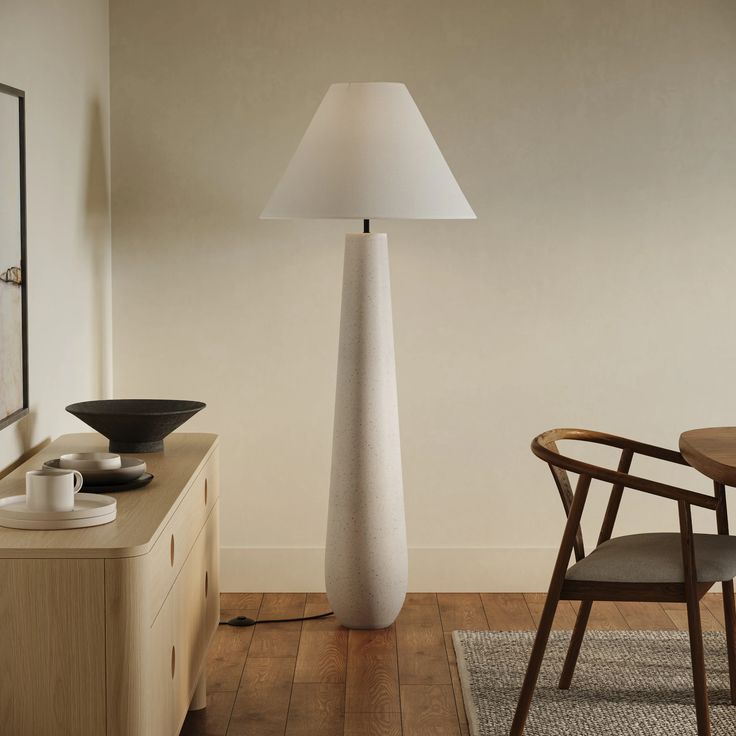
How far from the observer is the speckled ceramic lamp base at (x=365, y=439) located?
10.8ft

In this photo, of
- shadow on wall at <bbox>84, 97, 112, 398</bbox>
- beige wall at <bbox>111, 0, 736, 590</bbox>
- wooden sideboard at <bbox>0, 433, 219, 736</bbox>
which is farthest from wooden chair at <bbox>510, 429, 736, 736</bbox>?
shadow on wall at <bbox>84, 97, 112, 398</bbox>

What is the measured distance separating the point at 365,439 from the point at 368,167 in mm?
854

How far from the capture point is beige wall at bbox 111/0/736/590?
367 centimetres

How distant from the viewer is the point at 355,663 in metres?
3.14

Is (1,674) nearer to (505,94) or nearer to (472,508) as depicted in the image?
(472,508)

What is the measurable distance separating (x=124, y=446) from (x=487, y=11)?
2.06m

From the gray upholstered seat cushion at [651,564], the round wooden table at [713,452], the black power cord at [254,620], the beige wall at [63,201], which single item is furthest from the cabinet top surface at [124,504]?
the round wooden table at [713,452]

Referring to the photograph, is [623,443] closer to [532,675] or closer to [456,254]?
[532,675]

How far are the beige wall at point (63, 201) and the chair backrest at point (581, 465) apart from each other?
4.35 ft

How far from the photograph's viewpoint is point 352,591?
336 centimetres

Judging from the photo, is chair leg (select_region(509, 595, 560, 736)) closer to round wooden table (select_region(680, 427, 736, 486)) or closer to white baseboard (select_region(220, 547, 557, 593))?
round wooden table (select_region(680, 427, 736, 486))

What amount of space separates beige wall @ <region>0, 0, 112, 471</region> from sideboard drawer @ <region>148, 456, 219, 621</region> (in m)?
0.47

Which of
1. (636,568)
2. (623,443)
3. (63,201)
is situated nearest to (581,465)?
(636,568)

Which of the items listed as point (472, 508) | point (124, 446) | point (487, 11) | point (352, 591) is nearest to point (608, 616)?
point (472, 508)
